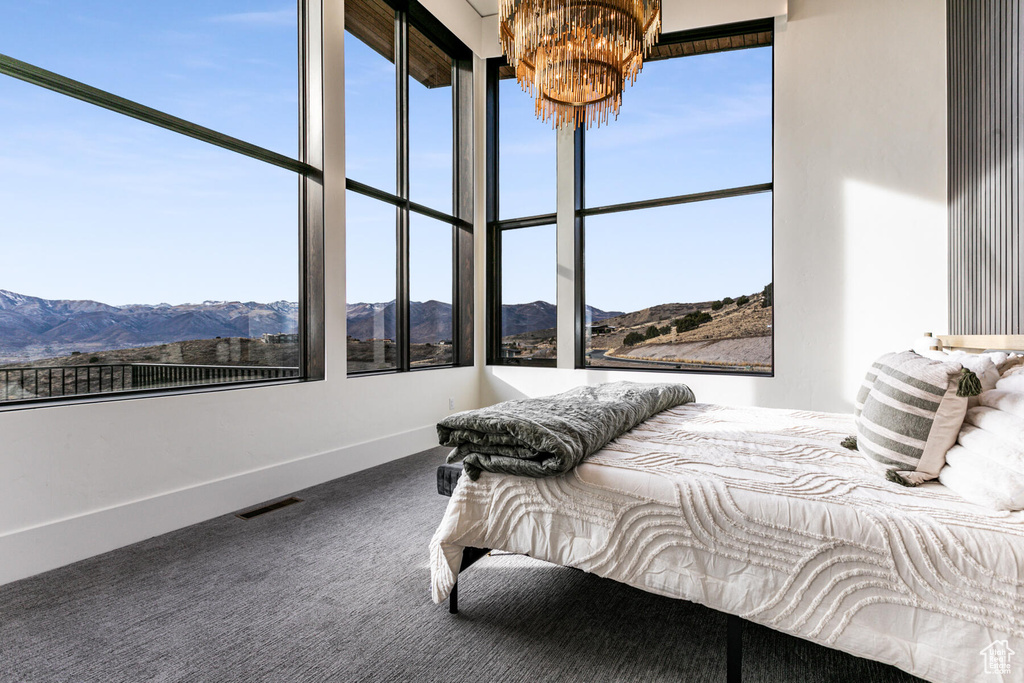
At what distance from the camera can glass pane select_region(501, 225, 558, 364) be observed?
4797mm

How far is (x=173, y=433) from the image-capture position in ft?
8.23

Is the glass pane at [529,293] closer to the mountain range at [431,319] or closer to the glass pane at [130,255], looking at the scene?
the mountain range at [431,319]

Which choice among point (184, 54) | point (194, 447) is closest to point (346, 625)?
point (194, 447)

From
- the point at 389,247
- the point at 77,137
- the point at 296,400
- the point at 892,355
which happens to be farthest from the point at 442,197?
the point at 892,355

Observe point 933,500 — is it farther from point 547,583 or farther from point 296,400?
point 296,400

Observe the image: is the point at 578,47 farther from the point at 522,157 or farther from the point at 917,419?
the point at 522,157

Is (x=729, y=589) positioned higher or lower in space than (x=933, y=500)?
lower

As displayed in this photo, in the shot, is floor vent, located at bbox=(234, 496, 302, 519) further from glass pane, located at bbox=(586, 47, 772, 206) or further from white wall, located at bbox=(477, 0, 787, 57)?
white wall, located at bbox=(477, 0, 787, 57)

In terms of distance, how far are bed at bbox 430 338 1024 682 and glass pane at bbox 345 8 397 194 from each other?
2910 millimetres

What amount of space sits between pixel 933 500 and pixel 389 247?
3637 mm

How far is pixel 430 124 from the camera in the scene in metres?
4.53

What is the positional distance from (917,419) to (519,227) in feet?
12.9

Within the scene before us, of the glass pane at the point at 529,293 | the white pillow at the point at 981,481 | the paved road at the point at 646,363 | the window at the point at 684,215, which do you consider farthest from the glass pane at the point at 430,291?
the white pillow at the point at 981,481

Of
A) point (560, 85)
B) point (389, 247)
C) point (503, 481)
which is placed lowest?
point (503, 481)
